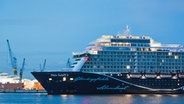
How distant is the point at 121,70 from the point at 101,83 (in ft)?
11.8

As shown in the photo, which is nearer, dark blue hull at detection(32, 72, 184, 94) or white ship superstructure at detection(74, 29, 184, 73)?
dark blue hull at detection(32, 72, 184, 94)

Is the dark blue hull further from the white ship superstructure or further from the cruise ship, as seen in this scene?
the white ship superstructure

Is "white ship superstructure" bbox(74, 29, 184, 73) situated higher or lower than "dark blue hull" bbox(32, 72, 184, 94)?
higher

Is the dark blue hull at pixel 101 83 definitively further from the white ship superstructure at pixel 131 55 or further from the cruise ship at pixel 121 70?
the white ship superstructure at pixel 131 55

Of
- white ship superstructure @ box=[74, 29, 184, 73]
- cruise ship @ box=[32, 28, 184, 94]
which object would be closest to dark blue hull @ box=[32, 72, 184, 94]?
cruise ship @ box=[32, 28, 184, 94]

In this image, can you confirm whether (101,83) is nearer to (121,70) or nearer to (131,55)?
(121,70)

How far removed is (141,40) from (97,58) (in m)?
7.47

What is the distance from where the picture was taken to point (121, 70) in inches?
3253

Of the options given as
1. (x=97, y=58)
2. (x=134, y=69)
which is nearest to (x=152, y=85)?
(x=134, y=69)

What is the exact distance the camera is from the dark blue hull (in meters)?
81.2

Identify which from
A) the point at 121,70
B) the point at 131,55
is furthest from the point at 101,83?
the point at 131,55

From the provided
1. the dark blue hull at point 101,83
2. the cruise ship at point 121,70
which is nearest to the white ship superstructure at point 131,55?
the cruise ship at point 121,70

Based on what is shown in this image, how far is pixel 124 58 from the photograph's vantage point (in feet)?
274

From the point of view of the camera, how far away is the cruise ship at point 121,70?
81562 millimetres
